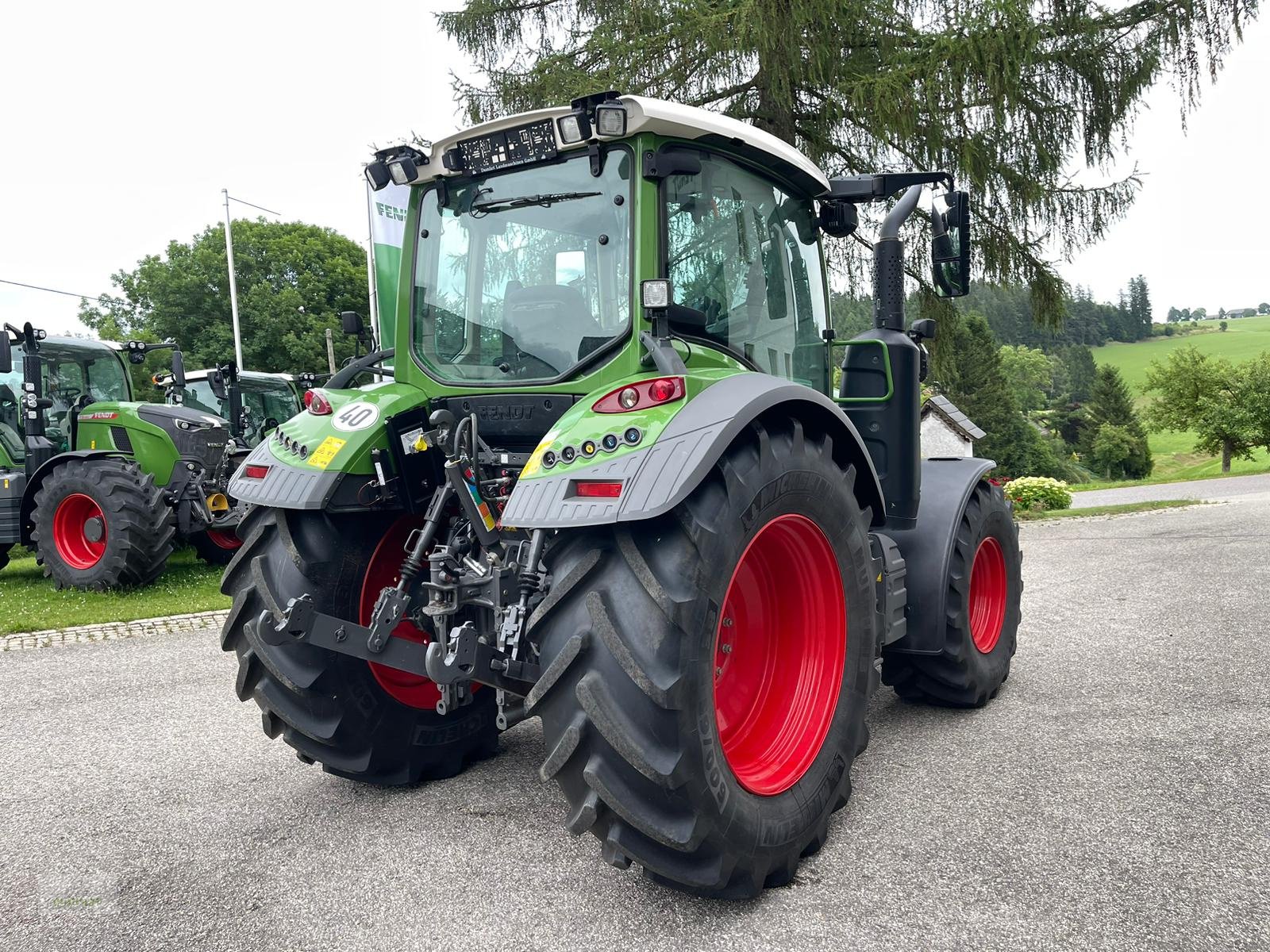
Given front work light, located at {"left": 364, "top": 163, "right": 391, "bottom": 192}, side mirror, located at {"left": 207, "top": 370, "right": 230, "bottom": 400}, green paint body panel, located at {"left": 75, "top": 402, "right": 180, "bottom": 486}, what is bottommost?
green paint body panel, located at {"left": 75, "top": 402, "right": 180, "bottom": 486}

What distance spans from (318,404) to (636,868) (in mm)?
1971

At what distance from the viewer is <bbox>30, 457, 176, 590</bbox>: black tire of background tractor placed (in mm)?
8586

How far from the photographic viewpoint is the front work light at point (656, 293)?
290 cm

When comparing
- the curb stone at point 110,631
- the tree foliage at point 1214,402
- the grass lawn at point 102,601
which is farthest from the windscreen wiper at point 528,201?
the tree foliage at point 1214,402

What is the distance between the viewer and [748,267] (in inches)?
140

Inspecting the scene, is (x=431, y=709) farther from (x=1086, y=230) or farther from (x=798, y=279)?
(x=1086, y=230)

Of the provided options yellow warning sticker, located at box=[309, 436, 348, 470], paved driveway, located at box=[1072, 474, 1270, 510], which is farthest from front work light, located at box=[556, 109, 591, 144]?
paved driveway, located at box=[1072, 474, 1270, 510]

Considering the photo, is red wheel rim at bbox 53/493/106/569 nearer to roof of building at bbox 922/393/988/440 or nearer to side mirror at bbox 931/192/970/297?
side mirror at bbox 931/192/970/297

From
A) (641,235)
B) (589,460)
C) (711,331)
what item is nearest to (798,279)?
(711,331)

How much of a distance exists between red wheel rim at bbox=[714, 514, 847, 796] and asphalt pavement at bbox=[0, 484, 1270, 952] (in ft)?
1.19

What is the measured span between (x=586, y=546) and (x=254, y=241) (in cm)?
4078

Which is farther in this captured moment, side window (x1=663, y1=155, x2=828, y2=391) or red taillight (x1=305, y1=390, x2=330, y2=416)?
red taillight (x1=305, y1=390, x2=330, y2=416)

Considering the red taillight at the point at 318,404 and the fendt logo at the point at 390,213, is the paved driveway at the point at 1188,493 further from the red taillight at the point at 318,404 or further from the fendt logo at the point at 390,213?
the red taillight at the point at 318,404

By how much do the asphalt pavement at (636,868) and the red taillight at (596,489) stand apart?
1122mm
